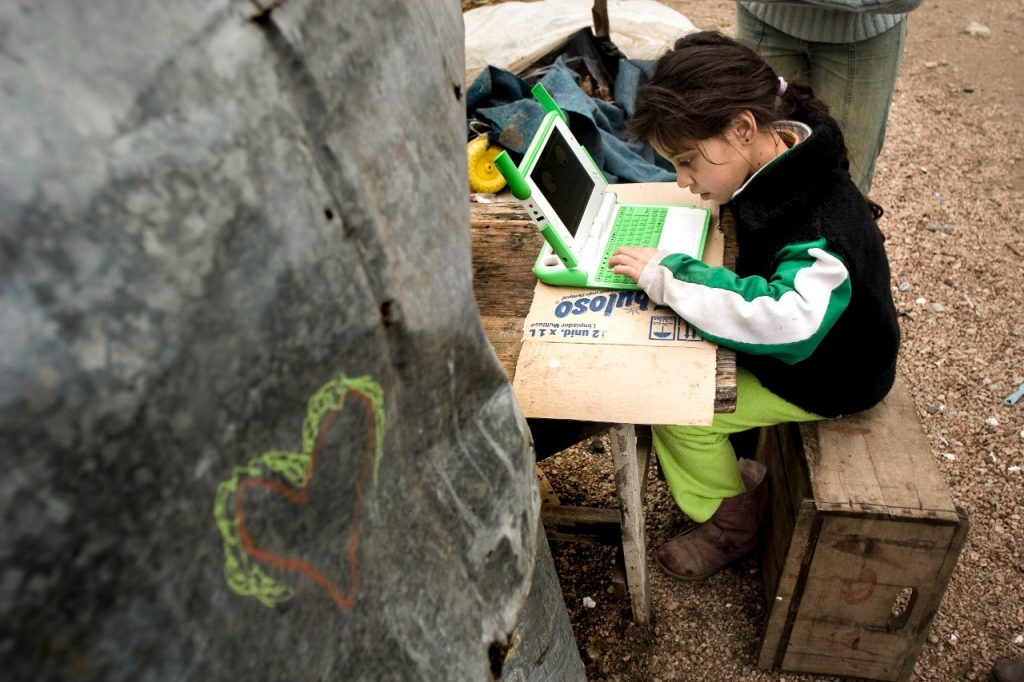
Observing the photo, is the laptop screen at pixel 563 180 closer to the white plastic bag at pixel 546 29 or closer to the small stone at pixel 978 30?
the white plastic bag at pixel 546 29

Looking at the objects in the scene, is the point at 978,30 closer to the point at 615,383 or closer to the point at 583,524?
the point at 583,524

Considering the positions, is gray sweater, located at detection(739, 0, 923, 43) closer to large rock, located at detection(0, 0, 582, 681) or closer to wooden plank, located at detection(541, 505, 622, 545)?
wooden plank, located at detection(541, 505, 622, 545)

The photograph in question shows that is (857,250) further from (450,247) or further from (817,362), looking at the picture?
(450,247)

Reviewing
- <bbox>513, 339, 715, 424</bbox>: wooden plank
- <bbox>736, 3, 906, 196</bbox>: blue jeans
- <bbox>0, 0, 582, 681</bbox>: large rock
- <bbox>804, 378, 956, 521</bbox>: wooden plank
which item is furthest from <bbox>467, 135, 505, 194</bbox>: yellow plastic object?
<bbox>0, 0, 582, 681</bbox>: large rock

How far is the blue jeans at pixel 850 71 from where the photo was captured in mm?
2627

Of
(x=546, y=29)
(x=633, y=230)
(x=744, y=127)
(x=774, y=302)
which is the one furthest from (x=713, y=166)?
(x=546, y=29)

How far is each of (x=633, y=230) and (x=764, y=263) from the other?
0.35 m

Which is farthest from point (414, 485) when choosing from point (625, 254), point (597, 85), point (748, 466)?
point (597, 85)

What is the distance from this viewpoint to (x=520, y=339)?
5.74 feet

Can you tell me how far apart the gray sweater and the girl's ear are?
0.70 meters

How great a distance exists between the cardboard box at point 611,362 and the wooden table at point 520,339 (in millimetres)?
32

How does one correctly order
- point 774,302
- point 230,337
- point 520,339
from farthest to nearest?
point 520,339 → point 774,302 → point 230,337

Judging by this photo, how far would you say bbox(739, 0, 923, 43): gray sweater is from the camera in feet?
8.35

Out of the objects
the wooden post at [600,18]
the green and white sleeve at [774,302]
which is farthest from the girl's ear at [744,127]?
the wooden post at [600,18]
